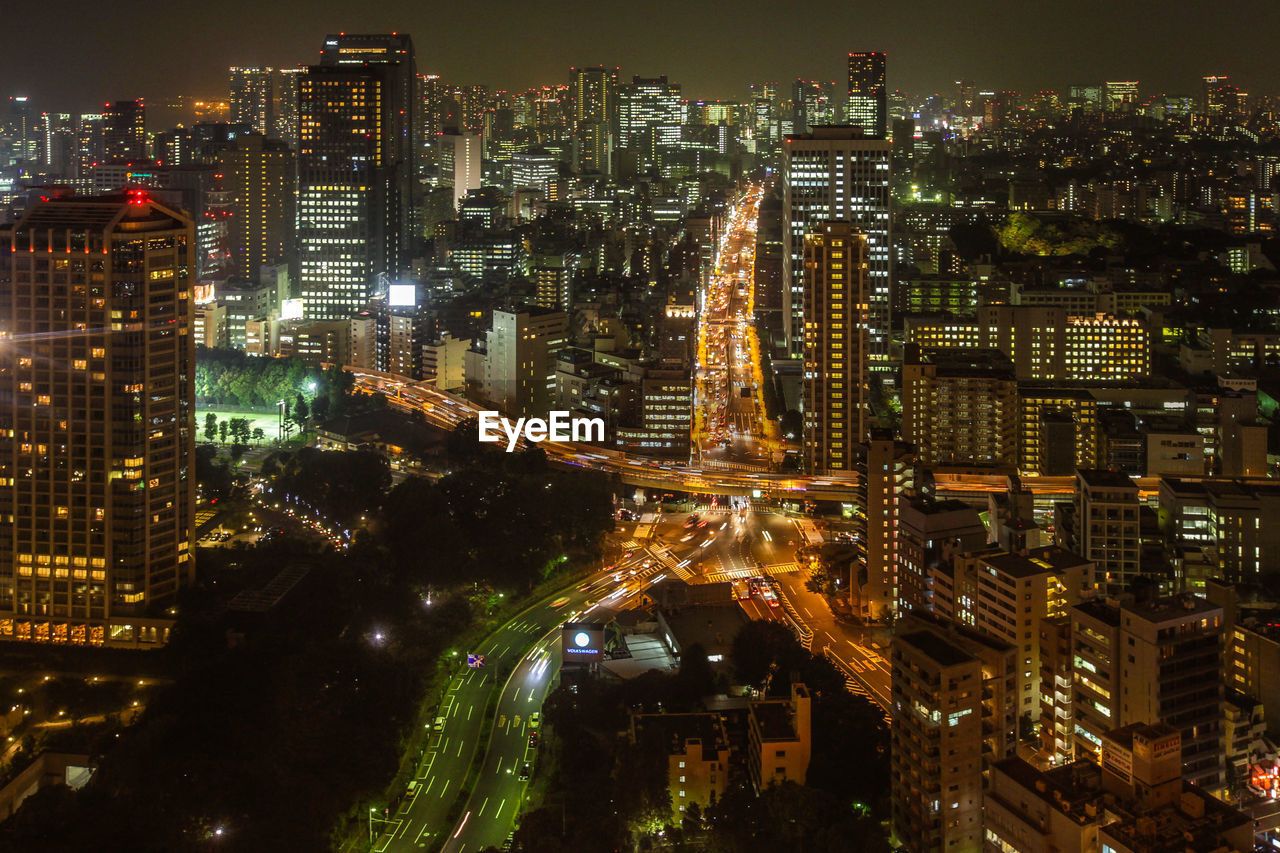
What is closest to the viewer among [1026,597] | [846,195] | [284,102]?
[1026,597]

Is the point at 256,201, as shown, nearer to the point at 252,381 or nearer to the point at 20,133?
the point at 20,133

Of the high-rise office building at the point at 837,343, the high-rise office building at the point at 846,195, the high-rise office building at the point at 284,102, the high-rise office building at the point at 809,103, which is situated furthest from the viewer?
the high-rise office building at the point at 809,103

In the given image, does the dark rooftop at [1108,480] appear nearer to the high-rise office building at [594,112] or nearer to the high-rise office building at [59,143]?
the high-rise office building at [59,143]

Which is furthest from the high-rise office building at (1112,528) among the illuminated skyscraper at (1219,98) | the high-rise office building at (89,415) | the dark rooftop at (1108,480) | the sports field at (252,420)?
the illuminated skyscraper at (1219,98)

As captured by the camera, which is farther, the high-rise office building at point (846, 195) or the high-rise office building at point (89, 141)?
the high-rise office building at point (89, 141)

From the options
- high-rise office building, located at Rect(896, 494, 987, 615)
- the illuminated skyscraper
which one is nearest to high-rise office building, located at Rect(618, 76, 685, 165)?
the illuminated skyscraper

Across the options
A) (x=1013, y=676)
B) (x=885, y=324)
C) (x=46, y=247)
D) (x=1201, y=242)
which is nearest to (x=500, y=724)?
(x=1013, y=676)

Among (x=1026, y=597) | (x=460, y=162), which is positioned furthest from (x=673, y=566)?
(x=460, y=162)

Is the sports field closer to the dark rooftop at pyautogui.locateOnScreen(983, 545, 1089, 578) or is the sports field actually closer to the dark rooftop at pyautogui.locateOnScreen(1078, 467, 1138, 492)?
the dark rooftop at pyautogui.locateOnScreen(1078, 467, 1138, 492)
